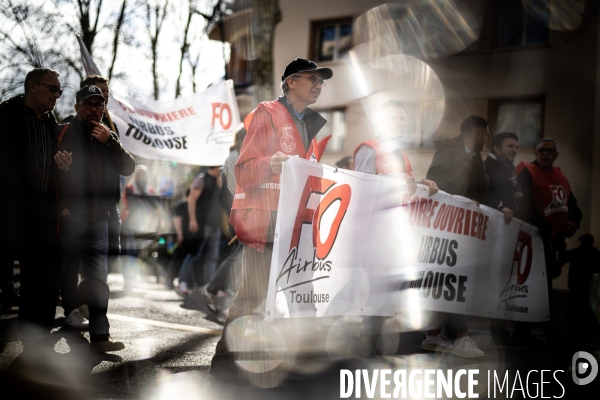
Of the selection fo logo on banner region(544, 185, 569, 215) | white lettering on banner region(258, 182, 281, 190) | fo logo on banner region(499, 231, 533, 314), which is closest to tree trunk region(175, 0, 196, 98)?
fo logo on banner region(544, 185, 569, 215)

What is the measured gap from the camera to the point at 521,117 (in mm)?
17469

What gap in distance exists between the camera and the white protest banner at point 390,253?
4025 mm

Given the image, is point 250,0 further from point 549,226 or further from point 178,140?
point 549,226

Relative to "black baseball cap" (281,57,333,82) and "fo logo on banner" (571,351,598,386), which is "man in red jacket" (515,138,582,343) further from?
"black baseball cap" (281,57,333,82)

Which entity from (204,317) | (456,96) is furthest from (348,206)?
(456,96)

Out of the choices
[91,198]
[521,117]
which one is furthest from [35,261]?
[521,117]

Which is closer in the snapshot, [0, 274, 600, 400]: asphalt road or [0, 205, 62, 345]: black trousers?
[0, 274, 600, 400]: asphalt road

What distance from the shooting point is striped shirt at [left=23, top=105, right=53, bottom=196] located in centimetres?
441

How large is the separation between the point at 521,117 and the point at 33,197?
50.1 feet

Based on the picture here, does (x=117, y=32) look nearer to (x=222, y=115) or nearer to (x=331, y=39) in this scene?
(x=331, y=39)

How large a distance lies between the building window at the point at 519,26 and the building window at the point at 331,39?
4.98 m

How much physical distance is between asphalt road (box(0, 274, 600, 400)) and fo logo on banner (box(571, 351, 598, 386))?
68 millimetres

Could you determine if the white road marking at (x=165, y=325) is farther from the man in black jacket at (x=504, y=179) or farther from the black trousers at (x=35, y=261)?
the man in black jacket at (x=504, y=179)

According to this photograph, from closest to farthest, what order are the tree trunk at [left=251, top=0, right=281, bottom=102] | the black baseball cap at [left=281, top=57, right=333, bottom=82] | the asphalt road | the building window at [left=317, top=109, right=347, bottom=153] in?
the asphalt road
the black baseball cap at [left=281, top=57, right=333, bottom=82]
the tree trunk at [left=251, top=0, right=281, bottom=102]
the building window at [left=317, top=109, right=347, bottom=153]
